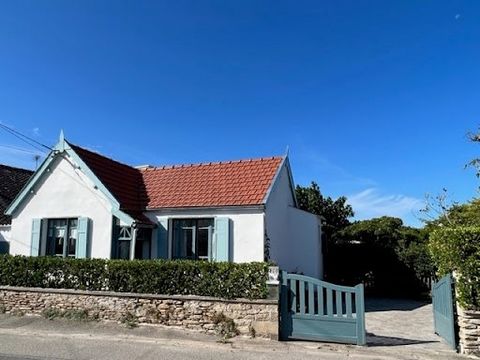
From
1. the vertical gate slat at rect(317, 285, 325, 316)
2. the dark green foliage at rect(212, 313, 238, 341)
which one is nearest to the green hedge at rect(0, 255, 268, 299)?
the dark green foliage at rect(212, 313, 238, 341)

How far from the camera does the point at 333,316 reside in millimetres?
10477

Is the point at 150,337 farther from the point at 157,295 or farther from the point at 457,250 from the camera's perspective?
the point at 457,250

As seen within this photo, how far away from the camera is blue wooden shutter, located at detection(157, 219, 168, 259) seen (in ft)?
53.5

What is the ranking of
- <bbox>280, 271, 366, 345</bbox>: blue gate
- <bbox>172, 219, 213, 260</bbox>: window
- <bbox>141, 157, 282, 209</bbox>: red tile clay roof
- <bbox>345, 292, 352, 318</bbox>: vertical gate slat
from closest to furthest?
<bbox>345, 292, 352, 318</bbox>: vertical gate slat, <bbox>280, 271, 366, 345</bbox>: blue gate, <bbox>141, 157, 282, 209</bbox>: red tile clay roof, <bbox>172, 219, 213, 260</bbox>: window

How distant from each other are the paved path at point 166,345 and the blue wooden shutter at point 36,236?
4.15 m

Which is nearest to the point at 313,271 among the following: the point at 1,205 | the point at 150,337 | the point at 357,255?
the point at 357,255

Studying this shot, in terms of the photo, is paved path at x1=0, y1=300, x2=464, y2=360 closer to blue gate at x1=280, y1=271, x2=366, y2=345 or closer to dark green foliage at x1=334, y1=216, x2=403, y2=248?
blue gate at x1=280, y1=271, x2=366, y2=345

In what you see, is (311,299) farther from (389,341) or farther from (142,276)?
(142,276)

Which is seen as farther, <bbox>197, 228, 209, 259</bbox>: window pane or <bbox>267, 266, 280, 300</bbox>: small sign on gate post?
<bbox>197, 228, 209, 259</bbox>: window pane

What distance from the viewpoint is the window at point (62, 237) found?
16.7 m

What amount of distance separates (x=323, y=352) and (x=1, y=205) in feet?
62.3

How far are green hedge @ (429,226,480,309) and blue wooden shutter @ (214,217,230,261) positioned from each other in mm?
7608

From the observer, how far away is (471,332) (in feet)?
30.0

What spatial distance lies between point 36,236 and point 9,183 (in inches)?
377
